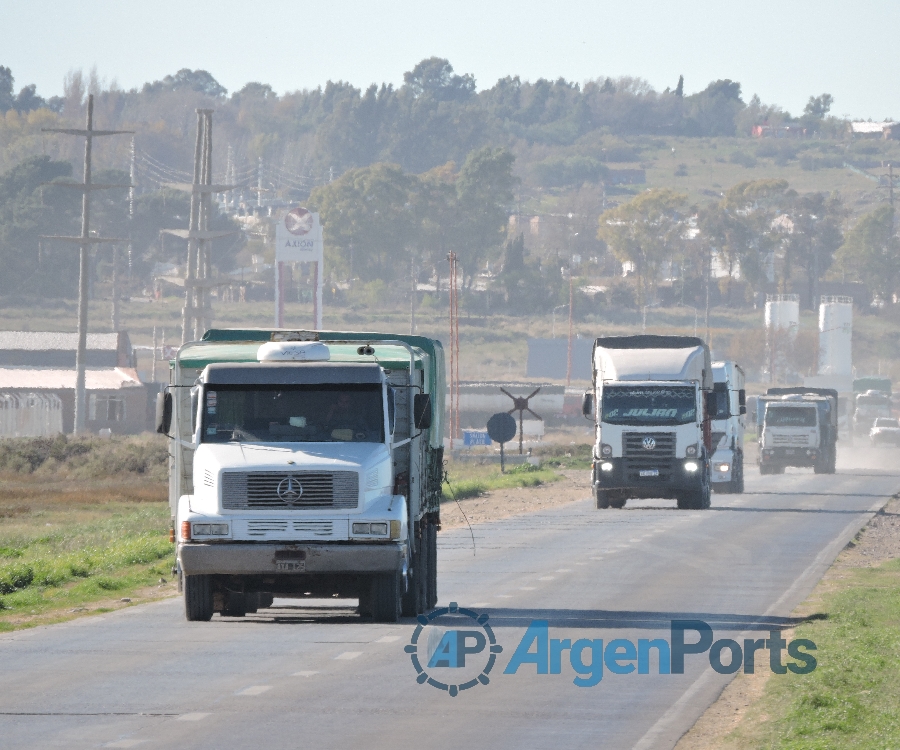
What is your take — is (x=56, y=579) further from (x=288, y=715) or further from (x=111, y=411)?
(x=111, y=411)

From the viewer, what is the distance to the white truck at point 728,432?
4928 cm

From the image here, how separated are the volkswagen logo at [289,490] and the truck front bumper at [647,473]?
23308 mm

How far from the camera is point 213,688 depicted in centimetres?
1354

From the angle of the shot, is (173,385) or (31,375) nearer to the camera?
(173,385)

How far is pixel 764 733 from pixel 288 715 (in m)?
3.36

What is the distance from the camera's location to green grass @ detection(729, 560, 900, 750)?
11.8m

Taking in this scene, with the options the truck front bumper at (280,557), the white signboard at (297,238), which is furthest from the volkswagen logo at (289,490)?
the white signboard at (297,238)

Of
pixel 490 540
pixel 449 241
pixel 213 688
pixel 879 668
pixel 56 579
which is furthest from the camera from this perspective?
pixel 449 241

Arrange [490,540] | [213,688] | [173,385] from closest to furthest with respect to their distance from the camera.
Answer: [213,688]
[173,385]
[490,540]

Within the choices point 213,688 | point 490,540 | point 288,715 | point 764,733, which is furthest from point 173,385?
point 490,540

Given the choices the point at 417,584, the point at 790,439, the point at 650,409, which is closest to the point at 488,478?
the point at 790,439

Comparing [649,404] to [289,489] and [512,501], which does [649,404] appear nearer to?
[512,501]

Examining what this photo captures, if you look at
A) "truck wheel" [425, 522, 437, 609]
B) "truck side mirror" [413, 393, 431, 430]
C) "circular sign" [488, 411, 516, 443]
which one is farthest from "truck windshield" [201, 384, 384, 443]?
"circular sign" [488, 411, 516, 443]

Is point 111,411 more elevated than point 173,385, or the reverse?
point 173,385
